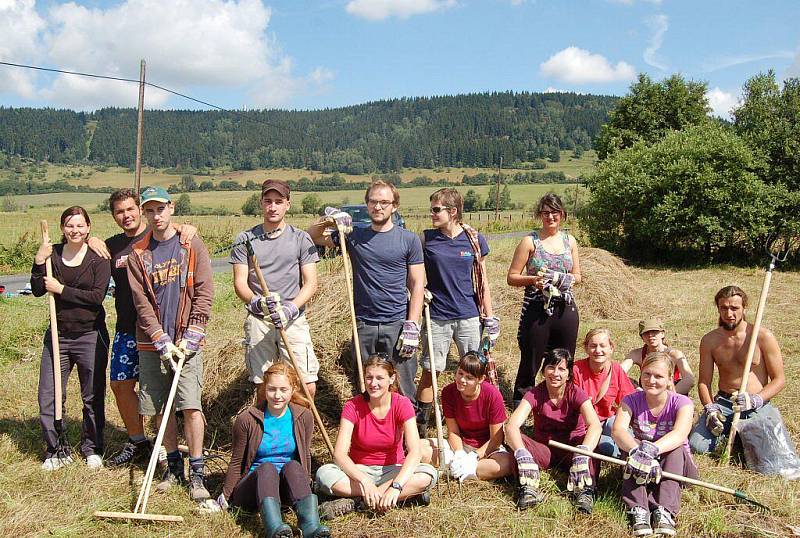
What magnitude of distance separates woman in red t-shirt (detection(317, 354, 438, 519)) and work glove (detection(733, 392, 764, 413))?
2.35 meters

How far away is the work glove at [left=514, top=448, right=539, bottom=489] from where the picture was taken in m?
4.16

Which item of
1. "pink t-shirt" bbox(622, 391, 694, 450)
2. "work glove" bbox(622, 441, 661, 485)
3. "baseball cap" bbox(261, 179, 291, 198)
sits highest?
"baseball cap" bbox(261, 179, 291, 198)

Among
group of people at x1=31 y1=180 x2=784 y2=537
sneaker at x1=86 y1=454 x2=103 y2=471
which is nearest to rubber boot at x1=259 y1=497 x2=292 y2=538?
group of people at x1=31 y1=180 x2=784 y2=537

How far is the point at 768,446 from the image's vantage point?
14.9 feet

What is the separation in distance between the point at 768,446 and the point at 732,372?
1.98 feet

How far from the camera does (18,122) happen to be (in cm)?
12244

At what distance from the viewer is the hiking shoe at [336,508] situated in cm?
393

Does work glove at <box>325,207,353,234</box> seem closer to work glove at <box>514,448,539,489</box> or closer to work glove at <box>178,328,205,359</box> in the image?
work glove at <box>178,328,205,359</box>

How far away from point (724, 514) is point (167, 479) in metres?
3.66

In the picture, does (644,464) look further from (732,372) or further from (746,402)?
(732,372)

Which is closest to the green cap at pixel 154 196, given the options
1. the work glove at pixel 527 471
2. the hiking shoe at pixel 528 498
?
the work glove at pixel 527 471

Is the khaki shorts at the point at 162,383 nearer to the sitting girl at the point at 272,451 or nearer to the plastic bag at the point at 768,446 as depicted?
the sitting girl at the point at 272,451

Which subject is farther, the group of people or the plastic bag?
the plastic bag

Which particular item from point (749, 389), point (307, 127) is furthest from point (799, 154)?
point (307, 127)
